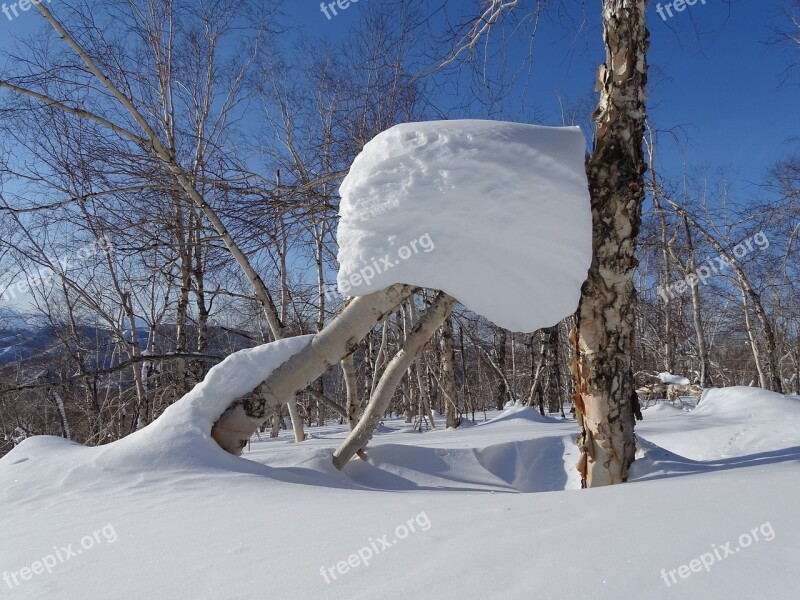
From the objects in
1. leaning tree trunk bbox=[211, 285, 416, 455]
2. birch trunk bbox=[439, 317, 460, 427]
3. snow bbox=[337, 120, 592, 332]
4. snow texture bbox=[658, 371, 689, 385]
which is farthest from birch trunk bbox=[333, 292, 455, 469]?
snow texture bbox=[658, 371, 689, 385]

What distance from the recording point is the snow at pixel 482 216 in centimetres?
196

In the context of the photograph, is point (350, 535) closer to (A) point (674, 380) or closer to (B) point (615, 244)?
(B) point (615, 244)

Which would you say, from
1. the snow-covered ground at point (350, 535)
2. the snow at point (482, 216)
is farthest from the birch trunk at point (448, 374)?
the snow-covered ground at point (350, 535)

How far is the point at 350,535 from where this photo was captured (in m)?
1.13

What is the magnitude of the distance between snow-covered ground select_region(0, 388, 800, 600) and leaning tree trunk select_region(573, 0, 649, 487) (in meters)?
0.29

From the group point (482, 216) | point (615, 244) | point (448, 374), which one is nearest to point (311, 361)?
point (482, 216)

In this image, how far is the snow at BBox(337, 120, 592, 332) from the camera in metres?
1.96

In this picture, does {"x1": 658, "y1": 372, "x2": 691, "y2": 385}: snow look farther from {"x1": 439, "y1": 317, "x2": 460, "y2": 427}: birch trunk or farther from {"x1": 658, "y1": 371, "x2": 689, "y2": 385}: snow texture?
{"x1": 439, "y1": 317, "x2": 460, "y2": 427}: birch trunk

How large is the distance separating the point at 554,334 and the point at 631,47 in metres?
6.36

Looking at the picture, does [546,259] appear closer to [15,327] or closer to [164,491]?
[164,491]

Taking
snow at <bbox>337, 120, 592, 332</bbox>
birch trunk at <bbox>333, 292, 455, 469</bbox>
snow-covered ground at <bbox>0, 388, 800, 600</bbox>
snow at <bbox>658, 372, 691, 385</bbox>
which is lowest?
snow at <bbox>658, 372, 691, 385</bbox>

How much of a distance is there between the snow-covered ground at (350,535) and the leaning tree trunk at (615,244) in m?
0.29

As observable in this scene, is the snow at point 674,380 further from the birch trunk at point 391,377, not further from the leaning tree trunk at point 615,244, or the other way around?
the birch trunk at point 391,377

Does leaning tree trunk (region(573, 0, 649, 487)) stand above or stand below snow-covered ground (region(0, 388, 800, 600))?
above
